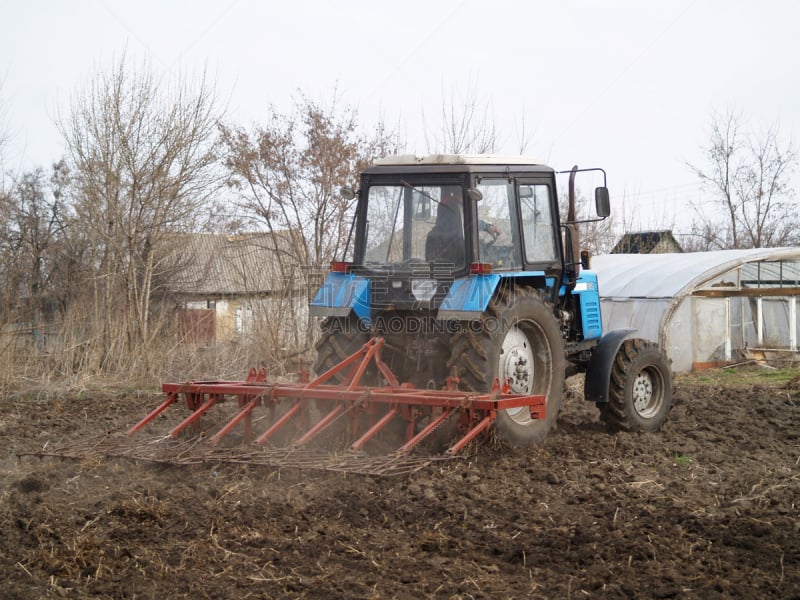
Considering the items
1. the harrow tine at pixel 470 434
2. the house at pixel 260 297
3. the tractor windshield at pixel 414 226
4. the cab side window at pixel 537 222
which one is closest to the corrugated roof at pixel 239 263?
the house at pixel 260 297

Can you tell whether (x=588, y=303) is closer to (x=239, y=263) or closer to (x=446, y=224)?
(x=446, y=224)

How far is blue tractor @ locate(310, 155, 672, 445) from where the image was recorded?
653cm

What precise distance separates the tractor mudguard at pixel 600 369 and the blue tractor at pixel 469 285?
0.04 ft

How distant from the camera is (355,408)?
20.4ft

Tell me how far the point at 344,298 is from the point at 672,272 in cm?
1032

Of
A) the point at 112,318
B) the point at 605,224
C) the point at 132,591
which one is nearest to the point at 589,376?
the point at 132,591

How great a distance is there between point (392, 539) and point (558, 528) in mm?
870

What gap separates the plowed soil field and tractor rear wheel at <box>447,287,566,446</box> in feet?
0.82

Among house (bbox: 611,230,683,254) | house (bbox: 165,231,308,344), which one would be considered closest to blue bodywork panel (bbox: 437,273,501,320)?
house (bbox: 165,231,308,344)

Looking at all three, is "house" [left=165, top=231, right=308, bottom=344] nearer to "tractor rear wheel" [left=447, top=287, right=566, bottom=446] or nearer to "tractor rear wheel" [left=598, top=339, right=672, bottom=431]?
"tractor rear wheel" [left=598, top=339, right=672, bottom=431]

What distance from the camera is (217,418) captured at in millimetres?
7938

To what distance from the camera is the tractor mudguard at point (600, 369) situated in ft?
24.7

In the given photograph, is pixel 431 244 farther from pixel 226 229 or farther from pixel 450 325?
pixel 226 229

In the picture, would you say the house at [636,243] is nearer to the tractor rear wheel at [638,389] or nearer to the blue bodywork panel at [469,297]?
the tractor rear wheel at [638,389]
